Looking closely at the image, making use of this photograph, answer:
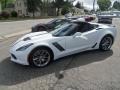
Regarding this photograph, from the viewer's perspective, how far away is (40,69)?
A: 6.29m

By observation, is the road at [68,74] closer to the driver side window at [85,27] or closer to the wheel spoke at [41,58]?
the wheel spoke at [41,58]

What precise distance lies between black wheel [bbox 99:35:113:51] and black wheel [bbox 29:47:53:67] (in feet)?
7.99

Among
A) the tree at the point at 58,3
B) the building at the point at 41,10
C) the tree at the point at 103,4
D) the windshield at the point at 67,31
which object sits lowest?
the windshield at the point at 67,31

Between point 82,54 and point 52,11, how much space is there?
60.4 meters

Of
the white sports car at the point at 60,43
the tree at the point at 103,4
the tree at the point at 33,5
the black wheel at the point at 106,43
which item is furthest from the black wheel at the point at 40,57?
the tree at the point at 103,4

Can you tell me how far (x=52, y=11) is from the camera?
6712cm

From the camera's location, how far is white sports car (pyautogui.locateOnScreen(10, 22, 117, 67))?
6242 mm

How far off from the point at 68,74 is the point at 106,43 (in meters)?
3.03

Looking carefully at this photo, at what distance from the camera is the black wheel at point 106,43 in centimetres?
805

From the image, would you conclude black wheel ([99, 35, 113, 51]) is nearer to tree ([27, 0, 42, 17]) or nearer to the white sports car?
the white sports car

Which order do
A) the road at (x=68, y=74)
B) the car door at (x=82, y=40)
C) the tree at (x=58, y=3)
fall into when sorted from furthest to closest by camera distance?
the tree at (x=58, y=3)
the car door at (x=82, y=40)
the road at (x=68, y=74)

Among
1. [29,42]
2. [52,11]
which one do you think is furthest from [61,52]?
[52,11]

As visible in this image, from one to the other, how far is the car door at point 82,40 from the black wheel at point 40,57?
77 cm

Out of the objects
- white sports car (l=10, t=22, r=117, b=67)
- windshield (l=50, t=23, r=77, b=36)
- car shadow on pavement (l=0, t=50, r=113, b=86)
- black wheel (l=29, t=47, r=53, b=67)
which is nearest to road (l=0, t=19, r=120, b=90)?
car shadow on pavement (l=0, t=50, r=113, b=86)
